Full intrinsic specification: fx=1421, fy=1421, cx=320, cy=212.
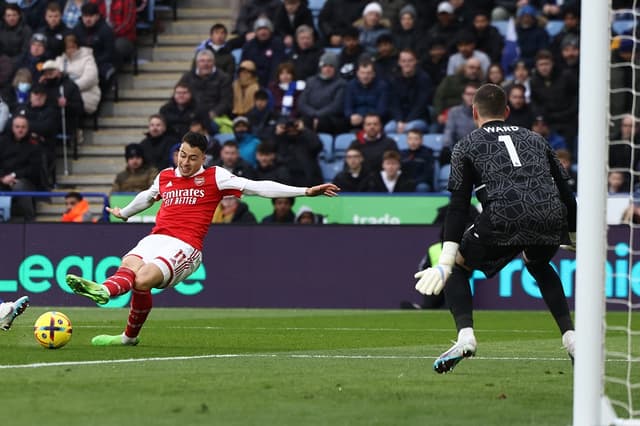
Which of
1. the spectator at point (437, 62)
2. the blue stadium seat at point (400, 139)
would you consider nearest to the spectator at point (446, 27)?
the spectator at point (437, 62)

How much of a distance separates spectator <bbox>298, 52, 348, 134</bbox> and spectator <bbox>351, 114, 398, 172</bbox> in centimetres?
114

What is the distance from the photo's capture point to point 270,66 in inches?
915

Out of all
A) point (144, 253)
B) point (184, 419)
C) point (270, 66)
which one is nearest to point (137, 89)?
point (270, 66)

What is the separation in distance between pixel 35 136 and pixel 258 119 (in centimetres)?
351

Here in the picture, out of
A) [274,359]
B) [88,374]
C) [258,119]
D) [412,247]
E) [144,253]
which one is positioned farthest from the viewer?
[258,119]

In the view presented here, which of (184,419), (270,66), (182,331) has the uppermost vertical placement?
(270,66)

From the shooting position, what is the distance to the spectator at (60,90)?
75.5 feet

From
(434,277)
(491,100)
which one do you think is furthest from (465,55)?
(434,277)

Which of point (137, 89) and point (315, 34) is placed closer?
point (315, 34)

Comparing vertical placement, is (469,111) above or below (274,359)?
above

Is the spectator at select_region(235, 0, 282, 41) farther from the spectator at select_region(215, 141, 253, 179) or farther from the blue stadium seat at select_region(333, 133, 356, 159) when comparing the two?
the spectator at select_region(215, 141, 253, 179)

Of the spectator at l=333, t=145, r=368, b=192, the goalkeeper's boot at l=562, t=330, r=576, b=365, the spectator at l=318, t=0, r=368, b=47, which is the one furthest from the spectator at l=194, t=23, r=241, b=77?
the goalkeeper's boot at l=562, t=330, r=576, b=365

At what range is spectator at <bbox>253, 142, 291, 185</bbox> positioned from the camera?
20359 mm

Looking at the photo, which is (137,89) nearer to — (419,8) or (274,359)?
(419,8)
